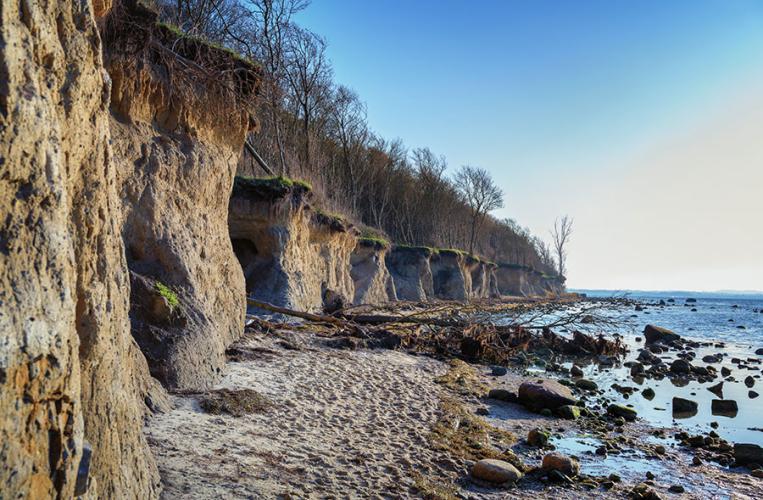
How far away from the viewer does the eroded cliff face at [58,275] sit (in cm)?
205

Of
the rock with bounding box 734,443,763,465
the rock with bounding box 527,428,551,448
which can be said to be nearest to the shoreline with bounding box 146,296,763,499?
the rock with bounding box 527,428,551,448

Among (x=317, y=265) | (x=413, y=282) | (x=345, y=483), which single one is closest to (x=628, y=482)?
(x=345, y=483)

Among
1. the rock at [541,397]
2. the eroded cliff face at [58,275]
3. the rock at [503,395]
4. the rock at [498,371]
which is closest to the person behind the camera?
the eroded cliff face at [58,275]

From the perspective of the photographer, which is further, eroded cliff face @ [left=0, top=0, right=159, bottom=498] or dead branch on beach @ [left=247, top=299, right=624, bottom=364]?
dead branch on beach @ [left=247, top=299, right=624, bottom=364]

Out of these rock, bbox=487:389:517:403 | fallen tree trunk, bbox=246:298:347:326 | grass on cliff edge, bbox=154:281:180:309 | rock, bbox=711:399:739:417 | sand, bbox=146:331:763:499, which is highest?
grass on cliff edge, bbox=154:281:180:309

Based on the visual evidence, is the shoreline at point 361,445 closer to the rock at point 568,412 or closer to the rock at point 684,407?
the rock at point 568,412

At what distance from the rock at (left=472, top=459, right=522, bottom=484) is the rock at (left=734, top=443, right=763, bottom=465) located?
3.43 metres

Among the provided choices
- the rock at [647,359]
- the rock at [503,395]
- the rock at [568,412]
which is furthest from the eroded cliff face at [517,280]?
the rock at [568,412]

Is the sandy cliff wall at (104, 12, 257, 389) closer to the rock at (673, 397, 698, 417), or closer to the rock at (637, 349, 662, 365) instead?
the rock at (673, 397, 698, 417)

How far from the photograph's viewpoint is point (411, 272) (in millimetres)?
38875

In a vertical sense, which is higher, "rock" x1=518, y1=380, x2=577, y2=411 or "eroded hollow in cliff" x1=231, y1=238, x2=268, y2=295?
"eroded hollow in cliff" x1=231, y1=238, x2=268, y2=295

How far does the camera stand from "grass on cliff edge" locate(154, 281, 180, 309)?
6586 millimetres

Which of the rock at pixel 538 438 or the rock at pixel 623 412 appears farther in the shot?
the rock at pixel 623 412

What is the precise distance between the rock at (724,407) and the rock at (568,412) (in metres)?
3.24
